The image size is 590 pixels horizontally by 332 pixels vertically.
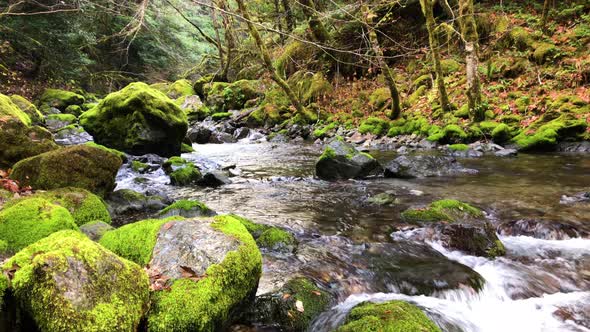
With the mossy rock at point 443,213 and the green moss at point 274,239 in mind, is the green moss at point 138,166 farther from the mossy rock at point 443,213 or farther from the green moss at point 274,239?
the mossy rock at point 443,213

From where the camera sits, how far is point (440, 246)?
493 cm

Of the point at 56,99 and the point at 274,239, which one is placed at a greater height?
the point at 274,239

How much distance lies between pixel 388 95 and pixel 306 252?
13.4 meters

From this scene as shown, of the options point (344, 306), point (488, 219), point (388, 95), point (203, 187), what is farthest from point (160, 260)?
point (388, 95)

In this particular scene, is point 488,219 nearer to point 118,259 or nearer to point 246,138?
point 118,259

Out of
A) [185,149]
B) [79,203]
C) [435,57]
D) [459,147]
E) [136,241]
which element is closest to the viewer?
[136,241]

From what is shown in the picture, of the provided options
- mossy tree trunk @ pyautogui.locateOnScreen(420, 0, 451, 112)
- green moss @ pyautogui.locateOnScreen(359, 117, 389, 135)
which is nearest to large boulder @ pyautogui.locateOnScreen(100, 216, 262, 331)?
mossy tree trunk @ pyautogui.locateOnScreen(420, 0, 451, 112)

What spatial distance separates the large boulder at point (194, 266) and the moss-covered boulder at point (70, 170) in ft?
10.7

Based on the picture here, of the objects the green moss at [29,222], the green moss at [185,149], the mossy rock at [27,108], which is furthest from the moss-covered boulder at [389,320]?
the mossy rock at [27,108]

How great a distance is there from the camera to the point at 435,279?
4.05 meters

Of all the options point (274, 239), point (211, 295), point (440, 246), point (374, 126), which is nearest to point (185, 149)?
point (374, 126)

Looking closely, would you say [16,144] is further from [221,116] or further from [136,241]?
[221,116]

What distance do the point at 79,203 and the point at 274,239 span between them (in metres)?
2.46

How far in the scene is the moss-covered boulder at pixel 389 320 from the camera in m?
2.56
